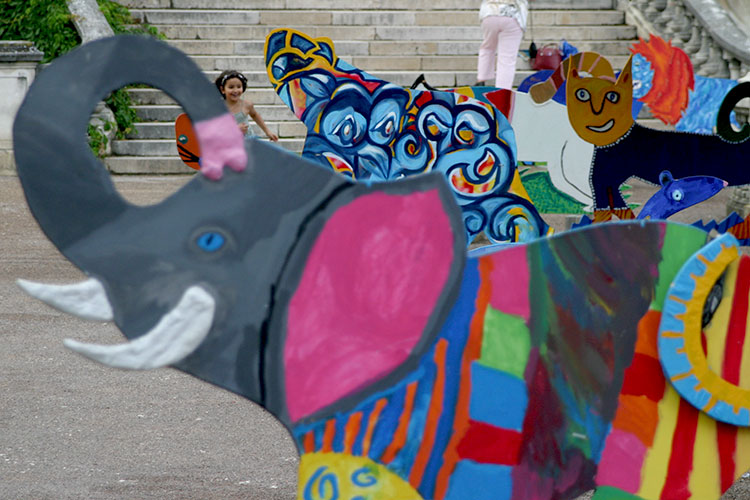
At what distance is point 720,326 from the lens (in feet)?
8.84

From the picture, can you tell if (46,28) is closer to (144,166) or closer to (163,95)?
(163,95)

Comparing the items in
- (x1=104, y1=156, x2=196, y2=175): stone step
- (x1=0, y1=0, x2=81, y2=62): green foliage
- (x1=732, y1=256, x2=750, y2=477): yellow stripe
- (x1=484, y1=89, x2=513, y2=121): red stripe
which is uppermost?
(x1=0, y1=0, x2=81, y2=62): green foliage

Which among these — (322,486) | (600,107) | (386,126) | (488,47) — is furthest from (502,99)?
(322,486)

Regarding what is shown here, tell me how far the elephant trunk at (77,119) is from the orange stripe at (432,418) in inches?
29.8

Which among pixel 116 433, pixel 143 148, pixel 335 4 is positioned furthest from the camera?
pixel 335 4

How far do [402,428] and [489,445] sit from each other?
22cm

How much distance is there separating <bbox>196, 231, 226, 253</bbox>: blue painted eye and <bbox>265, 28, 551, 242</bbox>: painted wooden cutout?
370 cm

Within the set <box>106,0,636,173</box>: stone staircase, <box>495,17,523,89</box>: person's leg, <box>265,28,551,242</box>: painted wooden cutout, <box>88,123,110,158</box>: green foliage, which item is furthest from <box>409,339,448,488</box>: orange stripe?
<box>106,0,636,173</box>: stone staircase

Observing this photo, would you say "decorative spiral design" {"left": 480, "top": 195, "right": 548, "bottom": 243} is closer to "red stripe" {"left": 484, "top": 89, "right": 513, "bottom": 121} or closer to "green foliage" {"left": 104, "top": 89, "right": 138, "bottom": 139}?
"red stripe" {"left": 484, "top": 89, "right": 513, "bottom": 121}

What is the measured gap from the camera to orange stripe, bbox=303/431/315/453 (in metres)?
2.55

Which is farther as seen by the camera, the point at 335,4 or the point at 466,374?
the point at 335,4

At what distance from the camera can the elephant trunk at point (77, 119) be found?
7.45 ft

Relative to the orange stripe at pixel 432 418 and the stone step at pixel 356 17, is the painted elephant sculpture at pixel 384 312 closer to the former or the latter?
the orange stripe at pixel 432 418

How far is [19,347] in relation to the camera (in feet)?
19.1
